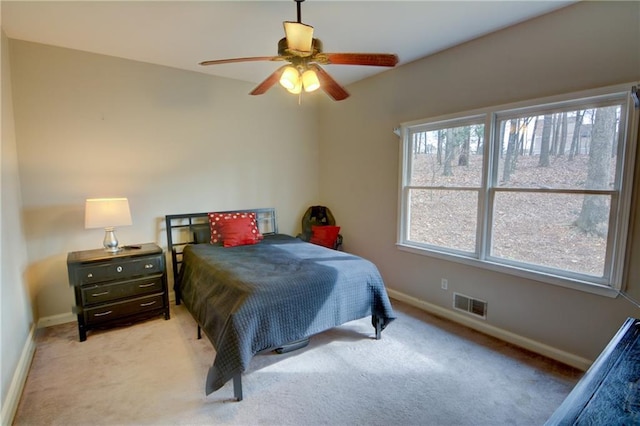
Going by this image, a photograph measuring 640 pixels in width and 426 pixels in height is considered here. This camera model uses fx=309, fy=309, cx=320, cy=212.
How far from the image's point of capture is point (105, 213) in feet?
9.66

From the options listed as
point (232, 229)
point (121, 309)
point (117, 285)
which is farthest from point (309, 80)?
point (121, 309)

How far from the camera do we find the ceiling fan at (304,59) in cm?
190

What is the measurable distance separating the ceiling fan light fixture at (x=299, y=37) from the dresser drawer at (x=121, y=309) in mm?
2733

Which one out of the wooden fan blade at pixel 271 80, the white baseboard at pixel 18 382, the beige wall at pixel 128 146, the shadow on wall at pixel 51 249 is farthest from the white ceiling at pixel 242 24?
→ the white baseboard at pixel 18 382

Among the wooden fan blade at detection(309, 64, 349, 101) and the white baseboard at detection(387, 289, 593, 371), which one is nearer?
the wooden fan blade at detection(309, 64, 349, 101)

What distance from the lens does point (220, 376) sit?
1995mm

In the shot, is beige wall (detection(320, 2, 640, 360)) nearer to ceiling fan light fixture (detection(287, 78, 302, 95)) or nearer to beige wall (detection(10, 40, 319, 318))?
beige wall (detection(10, 40, 319, 318))

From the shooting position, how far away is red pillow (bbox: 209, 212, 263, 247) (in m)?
3.65

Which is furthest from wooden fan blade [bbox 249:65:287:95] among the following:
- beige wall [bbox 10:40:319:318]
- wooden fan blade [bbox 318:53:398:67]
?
beige wall [bbox 10:40:319:318]

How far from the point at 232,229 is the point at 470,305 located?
2.72 m

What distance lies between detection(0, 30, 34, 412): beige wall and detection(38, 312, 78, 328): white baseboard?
0.26 metres

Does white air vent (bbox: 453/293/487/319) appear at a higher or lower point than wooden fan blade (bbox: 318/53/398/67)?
lower

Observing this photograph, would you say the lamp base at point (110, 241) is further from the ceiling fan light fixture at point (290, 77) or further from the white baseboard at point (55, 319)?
the ceiling fan light fixture at point (290, 77)

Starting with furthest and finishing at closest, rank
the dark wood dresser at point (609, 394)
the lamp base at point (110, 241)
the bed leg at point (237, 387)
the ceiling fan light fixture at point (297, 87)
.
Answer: the lamp base at point (110, 241), the ceiling fan light fixture at point (297, 87), the bed leg at point (237, 387), the dark wood dresser at point (609, 394)
